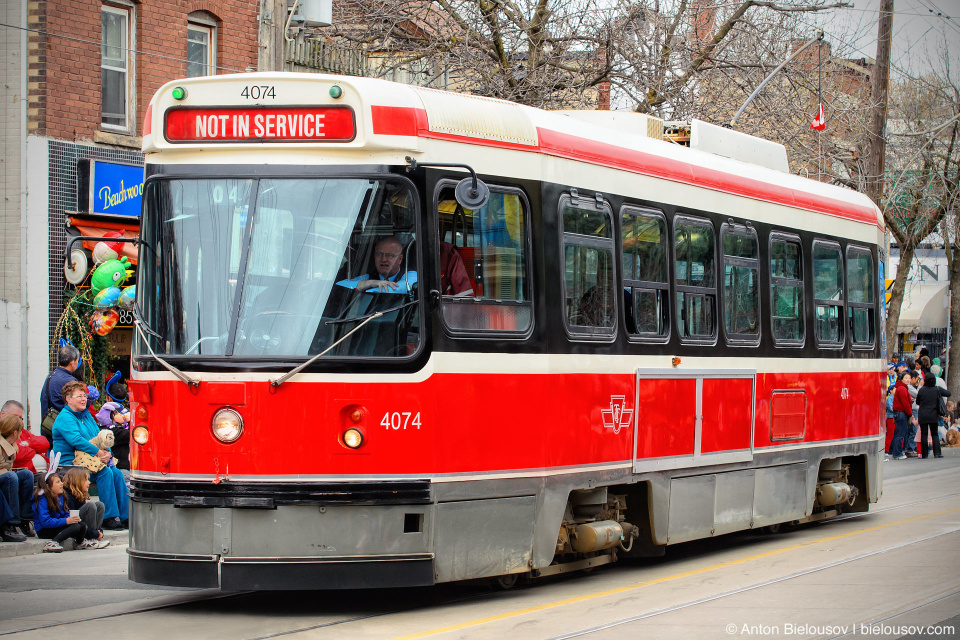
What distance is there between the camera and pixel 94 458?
1230 cm

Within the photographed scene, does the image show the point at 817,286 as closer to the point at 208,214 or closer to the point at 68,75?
the point at 208,214

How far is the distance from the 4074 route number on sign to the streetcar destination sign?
5.55ft

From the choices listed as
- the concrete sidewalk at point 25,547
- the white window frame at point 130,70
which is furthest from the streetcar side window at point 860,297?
the white window frame at point 130,70

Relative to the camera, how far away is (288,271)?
7.54 metres

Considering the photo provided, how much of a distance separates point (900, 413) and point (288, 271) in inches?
787

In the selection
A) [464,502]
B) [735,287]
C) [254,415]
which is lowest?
[464,502]

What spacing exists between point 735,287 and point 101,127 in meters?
9.77

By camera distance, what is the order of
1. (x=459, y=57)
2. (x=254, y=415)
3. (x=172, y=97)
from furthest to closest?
(x=459, y=57) → (x=172, y=97) → (x=254, y=415)

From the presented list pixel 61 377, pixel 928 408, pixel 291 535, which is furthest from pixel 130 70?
pixel 928 408

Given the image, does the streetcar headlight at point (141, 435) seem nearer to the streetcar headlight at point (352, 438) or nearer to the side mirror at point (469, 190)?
the streetcar headlight at point (352, 438)

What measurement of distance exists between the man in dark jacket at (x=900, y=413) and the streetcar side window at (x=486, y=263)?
58.8 ft

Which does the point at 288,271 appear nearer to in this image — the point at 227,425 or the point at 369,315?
the point at 369,315

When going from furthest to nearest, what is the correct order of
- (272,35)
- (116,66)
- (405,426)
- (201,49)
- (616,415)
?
(201,49) → (116,66) → (272,35) → (616,415) → (405,426)

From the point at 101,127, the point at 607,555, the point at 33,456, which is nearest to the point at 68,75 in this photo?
the point at 101,127
